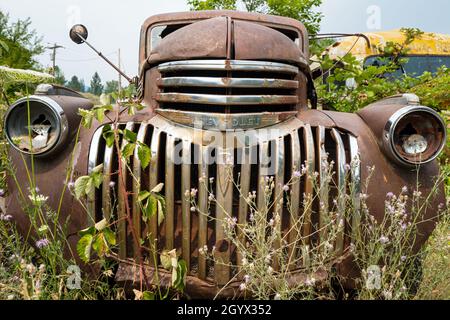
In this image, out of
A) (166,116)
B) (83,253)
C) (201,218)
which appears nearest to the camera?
(83,253)

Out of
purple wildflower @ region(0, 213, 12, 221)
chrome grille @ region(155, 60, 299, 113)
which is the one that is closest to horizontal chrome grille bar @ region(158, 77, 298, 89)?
chrome grille @ region(155, 60, 299, 113)

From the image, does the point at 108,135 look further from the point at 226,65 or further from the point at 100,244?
the point at 226,65

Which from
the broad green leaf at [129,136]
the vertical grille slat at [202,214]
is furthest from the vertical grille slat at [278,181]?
the broad green leaf at [129,136]

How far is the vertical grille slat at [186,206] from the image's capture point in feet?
6.89

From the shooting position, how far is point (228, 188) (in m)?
2.09

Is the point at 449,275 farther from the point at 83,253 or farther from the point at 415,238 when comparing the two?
the point at 83,253

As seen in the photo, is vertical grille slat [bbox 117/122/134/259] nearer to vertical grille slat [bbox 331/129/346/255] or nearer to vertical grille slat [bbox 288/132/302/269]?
vertical grille slat [bbox 288/132/302/269]

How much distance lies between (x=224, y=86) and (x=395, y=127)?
3.17 ft

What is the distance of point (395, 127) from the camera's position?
2.26m

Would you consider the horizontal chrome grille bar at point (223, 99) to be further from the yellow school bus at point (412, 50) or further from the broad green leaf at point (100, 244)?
the yellow school bus at point (412, 50)

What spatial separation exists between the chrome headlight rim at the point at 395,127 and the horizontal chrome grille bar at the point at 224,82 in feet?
2.05

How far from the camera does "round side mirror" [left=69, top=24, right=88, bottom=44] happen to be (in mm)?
3227

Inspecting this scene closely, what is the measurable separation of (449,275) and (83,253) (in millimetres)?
1900
